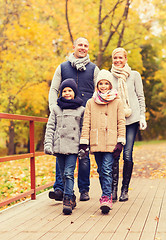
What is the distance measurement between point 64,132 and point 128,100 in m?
1.09

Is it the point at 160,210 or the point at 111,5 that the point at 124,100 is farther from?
the point at 111,5

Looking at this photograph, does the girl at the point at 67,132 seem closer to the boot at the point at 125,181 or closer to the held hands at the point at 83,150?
the held hands at the point at 83,150

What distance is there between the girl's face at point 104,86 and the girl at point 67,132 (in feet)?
0.97

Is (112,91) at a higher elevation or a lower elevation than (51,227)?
higher

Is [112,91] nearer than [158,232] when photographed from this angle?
No

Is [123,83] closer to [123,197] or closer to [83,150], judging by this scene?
[83,150]

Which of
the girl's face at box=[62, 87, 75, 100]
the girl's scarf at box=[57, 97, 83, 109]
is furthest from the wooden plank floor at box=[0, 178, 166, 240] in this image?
the girl's face at box=[62, 87, 75, 100]

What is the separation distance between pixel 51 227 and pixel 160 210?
1.43 m

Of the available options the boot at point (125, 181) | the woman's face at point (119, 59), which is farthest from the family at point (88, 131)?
the boot at point (125, 181)

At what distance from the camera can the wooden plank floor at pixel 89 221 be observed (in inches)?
144

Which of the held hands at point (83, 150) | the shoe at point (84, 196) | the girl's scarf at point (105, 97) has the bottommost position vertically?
the shoe at point (84, 196)

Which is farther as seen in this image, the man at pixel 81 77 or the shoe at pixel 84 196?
the shoe at pixel 84 196

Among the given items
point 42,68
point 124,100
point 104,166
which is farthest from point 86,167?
point 42,68

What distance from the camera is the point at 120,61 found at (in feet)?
17.5
